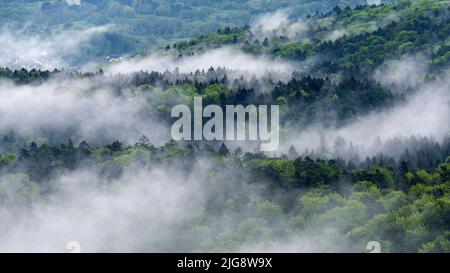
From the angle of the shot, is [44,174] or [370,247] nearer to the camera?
[370,247]

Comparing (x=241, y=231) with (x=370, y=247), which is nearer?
(x=370, y=247)

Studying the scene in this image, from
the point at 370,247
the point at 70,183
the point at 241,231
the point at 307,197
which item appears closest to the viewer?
the point at 370,247

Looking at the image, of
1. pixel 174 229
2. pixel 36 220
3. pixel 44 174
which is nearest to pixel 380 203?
pixel 174 229
